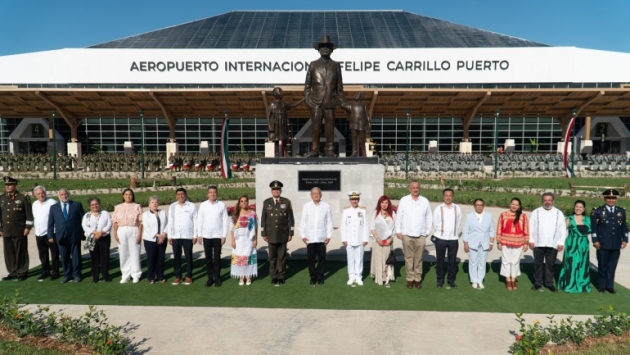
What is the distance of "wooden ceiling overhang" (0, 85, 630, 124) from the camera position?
33.5 m

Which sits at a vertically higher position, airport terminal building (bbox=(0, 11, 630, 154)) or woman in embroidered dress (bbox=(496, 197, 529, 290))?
airport terminal building (bbox=(0, 11, 630, 154))

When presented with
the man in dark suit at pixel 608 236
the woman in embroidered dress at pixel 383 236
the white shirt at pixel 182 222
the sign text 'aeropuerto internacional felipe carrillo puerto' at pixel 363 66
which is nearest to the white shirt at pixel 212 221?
the white shirt at pixel 182 222

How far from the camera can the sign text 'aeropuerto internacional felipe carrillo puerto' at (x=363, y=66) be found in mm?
38562

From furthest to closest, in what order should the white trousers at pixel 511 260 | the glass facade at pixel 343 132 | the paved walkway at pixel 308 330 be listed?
the glass facade at pixel 343 132 → the white trousers at pixel 511 260 → the paved walkway at pixel 308 330

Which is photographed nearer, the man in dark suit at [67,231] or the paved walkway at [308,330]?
the paved walkway at [308,330]

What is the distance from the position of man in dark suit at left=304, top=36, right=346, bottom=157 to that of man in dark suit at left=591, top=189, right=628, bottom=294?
6.06 metres

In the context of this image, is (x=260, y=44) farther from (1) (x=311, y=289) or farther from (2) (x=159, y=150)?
(1) (x=311, y=289)

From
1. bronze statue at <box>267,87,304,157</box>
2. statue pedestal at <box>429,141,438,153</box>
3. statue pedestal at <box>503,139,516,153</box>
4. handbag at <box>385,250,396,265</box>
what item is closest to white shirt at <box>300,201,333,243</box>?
handbag at <box>385,250,396,265</box>

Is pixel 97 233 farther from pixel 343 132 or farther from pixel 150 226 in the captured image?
pixel 343 132

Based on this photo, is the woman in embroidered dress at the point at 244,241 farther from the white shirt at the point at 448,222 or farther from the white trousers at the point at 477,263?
the white trousers at the point at 477,263

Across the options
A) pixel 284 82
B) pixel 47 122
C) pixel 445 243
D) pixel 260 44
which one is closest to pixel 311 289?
pixel 445 243

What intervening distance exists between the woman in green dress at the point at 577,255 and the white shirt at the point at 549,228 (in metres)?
0.18

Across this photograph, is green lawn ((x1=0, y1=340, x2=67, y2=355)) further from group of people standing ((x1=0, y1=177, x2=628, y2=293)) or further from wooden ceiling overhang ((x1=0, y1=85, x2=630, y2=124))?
wooden ceiling overhang ((x1=0, y1=85, x2=630, y2=124))

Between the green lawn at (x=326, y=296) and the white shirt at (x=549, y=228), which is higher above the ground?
the white shirt at (x=549, y=228)
